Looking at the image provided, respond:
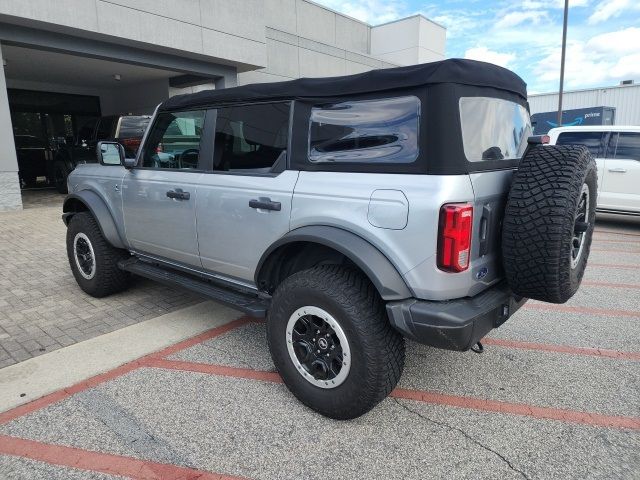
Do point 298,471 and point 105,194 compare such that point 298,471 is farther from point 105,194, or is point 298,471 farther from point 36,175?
point 36,175

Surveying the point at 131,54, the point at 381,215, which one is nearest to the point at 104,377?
the point at 381,215

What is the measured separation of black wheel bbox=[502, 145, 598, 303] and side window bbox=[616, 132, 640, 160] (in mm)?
7195

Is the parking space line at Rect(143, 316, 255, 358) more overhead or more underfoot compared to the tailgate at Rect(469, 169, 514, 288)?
more underfoot

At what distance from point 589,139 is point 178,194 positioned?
8.39 metres

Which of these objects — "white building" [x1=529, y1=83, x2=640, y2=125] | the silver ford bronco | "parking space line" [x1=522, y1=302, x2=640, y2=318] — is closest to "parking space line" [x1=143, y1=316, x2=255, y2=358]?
the silver ford bronco

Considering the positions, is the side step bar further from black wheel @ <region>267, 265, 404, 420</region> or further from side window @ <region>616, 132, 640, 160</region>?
side window @ <region>616, 132, 640, 160</region>

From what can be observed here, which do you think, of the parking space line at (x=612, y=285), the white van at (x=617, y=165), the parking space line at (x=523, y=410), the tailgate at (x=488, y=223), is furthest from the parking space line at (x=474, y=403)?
the white van at (x=617, y=165)

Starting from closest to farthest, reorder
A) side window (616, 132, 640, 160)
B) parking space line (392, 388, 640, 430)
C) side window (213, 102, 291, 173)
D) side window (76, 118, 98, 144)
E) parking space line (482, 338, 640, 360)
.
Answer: parking space line (392, 388, 640, 430) → side window (213, 102, 291, 173) → parking space line (482, 338, 640, 360) → side window (616, 132, 640, 160) → side window (76, 118, 98, 144)

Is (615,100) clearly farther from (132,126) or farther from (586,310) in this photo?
(586,310)

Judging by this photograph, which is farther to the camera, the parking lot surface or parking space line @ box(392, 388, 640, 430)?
parking space line @ box(392, 388, 640, 430)

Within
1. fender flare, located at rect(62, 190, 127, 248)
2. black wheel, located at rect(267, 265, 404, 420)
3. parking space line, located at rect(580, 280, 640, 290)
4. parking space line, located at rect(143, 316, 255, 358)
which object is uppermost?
fender flare, located at rect(62, 190, 127, 248)

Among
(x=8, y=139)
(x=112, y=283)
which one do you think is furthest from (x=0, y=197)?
(x=112, y=283)

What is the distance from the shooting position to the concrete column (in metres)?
9.55

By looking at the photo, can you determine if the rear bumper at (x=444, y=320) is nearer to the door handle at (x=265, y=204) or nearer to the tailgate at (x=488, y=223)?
the tailgate at (x=488, y=223)
